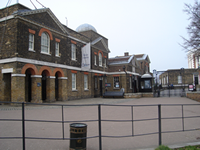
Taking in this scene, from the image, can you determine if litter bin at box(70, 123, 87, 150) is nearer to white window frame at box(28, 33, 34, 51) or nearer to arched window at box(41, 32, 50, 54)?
white window frame at box(28, 33, 34, 51)

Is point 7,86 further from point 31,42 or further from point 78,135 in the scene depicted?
point 78,135

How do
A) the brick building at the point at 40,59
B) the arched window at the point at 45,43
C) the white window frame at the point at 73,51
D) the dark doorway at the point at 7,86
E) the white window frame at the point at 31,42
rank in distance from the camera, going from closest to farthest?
the brick building at the point at 40,59 → the dark doorway at the point at 7,86 → the white window frame at the point at 31,42 → the arched window at the point at 45,43 → the white window frame at the point at 73,51

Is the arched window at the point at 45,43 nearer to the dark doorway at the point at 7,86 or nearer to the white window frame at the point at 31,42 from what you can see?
the white window frame at the point at 31,42

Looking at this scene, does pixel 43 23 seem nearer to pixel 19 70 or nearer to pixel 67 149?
pixel 19 70

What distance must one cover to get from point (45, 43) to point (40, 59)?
189cm

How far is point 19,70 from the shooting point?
46.2 ft

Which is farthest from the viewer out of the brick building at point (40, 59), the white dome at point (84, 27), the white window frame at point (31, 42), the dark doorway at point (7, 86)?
the white dome at point (84, 27)

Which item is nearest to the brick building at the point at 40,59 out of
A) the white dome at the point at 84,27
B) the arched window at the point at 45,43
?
the arched window at the point at 45,43

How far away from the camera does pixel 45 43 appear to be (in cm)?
1727

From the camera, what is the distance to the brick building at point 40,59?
46.5 ft

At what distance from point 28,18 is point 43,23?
1.96 meters

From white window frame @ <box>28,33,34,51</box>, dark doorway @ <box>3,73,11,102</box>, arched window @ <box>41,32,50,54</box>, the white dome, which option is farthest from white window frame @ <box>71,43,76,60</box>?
the white dome

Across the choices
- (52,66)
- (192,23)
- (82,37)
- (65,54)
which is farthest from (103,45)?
(192,23)

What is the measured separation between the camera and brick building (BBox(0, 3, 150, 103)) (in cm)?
1418
